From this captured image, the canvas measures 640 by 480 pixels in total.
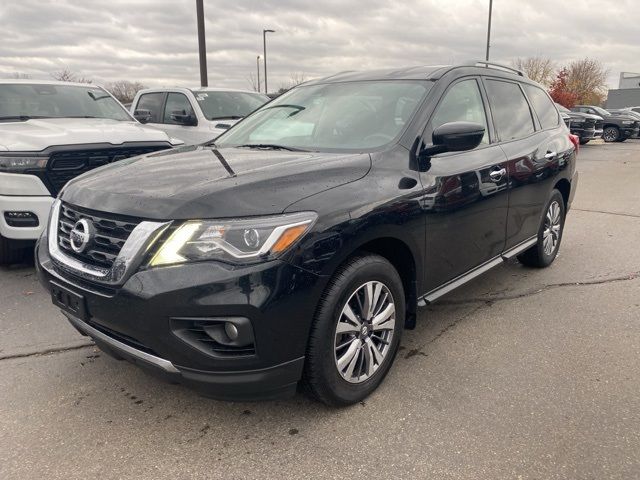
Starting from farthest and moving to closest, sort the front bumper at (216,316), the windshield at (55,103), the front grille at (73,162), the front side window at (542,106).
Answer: the windshield at (55,103)
the front side window at (542,106)
the front grille at (73,162)
the front bumper at (216,316)

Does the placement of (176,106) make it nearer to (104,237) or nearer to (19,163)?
(19,163)

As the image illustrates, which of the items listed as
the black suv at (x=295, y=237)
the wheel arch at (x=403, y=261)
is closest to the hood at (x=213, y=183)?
the black suv at (x=295, y=237)

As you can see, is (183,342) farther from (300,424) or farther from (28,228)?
(28,228)

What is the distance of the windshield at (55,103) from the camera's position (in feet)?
19.7

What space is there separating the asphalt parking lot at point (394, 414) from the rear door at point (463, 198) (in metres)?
0.57

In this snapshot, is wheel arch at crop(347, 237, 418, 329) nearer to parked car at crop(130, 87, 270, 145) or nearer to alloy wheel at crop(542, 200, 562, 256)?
alloy wheel at crop(542, 200, 562, 256)

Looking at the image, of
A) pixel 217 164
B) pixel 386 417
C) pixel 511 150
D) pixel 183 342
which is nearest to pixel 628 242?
pixel 511 150

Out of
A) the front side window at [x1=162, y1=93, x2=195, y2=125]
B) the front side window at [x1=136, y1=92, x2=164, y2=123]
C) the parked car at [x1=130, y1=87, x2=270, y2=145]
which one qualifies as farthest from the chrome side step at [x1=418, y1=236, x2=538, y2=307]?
the front side window at [x1=136, y1=92, x2=164, y2=123]

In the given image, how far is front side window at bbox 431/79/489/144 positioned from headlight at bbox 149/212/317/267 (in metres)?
1.44

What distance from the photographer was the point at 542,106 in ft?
15.8

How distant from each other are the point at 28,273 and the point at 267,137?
2903 mm

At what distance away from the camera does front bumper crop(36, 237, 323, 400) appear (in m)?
2.11

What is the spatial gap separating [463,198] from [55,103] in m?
5.21

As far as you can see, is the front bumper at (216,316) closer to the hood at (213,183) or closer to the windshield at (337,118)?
the hood at (213,183)
